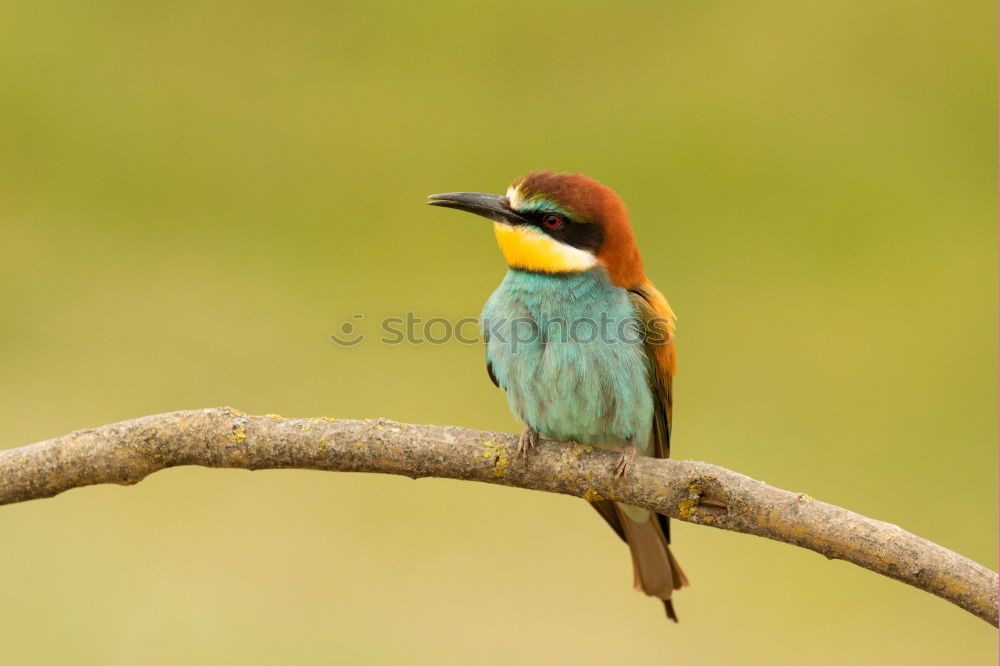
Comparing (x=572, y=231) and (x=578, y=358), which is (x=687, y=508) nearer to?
(x=578, y=358)

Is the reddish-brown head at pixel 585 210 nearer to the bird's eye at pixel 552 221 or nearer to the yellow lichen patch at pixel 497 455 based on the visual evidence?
the bird's eye at pixel 552 221

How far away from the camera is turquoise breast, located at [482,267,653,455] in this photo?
6.04ft

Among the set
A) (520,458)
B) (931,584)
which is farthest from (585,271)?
(931,584)

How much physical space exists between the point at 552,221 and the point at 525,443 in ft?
1.51

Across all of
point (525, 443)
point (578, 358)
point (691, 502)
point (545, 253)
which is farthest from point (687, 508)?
point (545, 253)

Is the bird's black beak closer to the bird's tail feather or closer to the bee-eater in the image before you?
the bee-eater

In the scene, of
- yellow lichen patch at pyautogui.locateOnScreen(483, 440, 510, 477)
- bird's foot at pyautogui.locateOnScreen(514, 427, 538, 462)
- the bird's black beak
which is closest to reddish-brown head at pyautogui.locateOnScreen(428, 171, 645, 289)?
the bird's black beak

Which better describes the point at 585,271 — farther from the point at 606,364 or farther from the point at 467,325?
the point at 467,325

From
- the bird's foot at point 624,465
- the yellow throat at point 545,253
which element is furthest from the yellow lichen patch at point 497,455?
the yellow throat at point 545,253

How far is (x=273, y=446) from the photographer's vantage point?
4.96 feet

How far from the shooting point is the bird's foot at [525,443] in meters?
1.58

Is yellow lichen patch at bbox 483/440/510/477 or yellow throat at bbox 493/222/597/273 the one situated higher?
yellow throat at bbox 493/222/597/273

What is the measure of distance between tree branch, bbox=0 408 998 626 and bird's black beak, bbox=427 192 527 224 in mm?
503

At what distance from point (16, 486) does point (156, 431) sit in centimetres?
23
